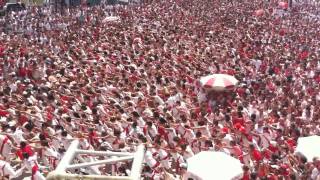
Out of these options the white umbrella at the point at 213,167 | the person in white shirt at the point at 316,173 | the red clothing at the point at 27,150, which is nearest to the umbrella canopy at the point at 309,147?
the person in white shirt at the point at 316,173

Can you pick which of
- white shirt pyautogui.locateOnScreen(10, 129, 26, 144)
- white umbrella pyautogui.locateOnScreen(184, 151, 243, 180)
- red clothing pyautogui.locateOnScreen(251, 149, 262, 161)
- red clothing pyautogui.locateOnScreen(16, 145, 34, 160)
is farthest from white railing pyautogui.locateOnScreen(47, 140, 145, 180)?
white shirt pyautogui.locateOnScreen(10, 129, 26, 144)

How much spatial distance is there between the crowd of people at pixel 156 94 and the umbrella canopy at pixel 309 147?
119mm

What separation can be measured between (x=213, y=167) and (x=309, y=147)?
2.16m

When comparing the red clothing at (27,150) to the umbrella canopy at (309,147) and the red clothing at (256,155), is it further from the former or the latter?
the umbrella canopy at (309,147)

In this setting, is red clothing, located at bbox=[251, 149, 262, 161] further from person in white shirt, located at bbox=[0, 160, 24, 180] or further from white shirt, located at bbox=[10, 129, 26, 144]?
white shirt, located at bbox=[10, 129, 26, 144]

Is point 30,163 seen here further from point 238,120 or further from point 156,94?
point 156,94

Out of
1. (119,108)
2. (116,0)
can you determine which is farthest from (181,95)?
(116,0)

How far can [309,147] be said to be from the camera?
9094mm

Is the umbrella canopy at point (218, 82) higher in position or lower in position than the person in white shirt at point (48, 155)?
higher

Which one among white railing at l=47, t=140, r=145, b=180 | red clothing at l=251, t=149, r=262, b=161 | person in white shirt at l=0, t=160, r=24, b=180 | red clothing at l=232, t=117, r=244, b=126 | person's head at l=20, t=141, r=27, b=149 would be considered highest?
white railing at l=47, t=140, r=145, b=180

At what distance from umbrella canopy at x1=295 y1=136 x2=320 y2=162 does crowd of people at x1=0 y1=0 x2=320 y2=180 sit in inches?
4.7

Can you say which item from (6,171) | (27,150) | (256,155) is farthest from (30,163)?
(256,155)

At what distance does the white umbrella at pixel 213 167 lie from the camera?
7812mm

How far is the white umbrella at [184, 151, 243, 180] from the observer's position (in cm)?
781
